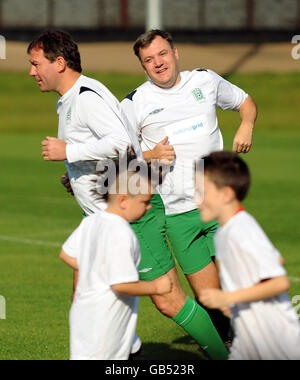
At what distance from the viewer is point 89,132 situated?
682 centimetres

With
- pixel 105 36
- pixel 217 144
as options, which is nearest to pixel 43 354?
pixel 217 144

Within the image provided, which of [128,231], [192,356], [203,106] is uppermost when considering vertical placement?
[203,106]

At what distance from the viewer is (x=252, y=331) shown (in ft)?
17.0

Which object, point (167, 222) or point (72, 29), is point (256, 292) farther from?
point (72, 29)

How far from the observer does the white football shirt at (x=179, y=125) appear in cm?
764

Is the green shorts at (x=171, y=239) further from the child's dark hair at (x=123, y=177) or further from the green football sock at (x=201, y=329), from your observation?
the child's dark hair at (x=123, y=177)

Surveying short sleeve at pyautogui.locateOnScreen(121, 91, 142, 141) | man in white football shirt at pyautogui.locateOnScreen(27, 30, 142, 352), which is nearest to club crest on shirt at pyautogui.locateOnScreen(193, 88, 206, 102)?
short sleeve at pyautogui.locateOnScreen(121, 91, 142, 141)

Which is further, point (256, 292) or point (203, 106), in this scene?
point (203, 106)

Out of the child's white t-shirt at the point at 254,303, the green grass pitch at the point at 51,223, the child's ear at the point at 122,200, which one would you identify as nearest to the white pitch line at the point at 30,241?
the green grass pitch at the point at 51,223

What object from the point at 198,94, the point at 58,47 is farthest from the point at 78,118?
the point at 198,94

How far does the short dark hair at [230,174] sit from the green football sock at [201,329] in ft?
7.48

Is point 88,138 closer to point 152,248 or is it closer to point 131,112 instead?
point 131,112

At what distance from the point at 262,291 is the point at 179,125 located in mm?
2872

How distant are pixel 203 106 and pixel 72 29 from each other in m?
50.6
